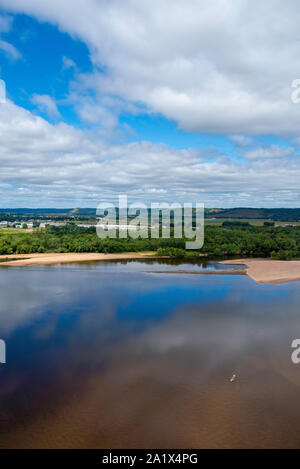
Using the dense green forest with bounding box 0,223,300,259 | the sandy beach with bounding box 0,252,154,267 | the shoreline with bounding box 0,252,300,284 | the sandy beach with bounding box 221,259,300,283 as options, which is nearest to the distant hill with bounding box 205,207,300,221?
the dense green forest with bounding box 0,223,300,259

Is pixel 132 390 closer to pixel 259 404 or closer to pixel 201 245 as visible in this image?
pixel 259 404

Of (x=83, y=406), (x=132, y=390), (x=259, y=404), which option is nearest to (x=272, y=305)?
(x=259, y=404)

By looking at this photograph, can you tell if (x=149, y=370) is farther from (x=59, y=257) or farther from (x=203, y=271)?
(x=59, y=257)

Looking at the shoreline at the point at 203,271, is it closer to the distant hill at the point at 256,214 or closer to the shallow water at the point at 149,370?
the shallow water at the point at 149,370

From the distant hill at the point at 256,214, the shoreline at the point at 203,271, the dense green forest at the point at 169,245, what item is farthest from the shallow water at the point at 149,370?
the distant hill at the point at 256,214

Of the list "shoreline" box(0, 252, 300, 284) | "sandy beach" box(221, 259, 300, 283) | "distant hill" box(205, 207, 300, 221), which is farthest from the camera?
"distant hill" box(205, 207, 300, 221)

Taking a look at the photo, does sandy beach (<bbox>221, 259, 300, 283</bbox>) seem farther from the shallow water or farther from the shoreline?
the shallow water
